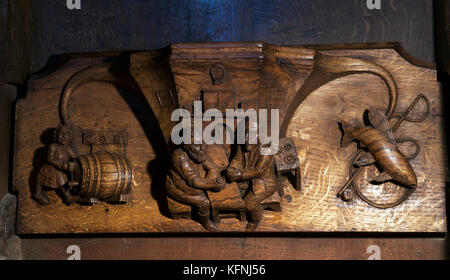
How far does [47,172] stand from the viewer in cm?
183

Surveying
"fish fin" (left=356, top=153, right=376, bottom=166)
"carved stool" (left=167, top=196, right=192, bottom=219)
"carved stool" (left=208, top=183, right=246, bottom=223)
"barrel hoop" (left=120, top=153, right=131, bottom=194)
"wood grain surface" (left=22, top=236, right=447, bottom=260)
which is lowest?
"wood grain surface" (left=22, top=236, right=447, bottom=260)

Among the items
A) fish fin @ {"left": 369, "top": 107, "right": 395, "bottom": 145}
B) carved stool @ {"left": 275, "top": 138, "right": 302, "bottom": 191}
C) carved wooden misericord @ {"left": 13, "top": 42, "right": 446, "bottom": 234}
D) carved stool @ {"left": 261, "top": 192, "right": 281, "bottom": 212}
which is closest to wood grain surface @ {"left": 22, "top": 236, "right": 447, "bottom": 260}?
carved wooden misericord @ {"left": 13, "top": 42, "right": 446, "bottom": 234}

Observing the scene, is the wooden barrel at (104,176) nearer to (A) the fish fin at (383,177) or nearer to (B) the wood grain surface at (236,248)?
(B) the wood grain surface at (236,248)

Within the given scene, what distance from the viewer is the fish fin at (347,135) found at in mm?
1802

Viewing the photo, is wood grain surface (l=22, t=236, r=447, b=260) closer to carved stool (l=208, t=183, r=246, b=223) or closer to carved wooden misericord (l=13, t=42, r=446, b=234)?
carved wooden misericord (l=13, t=42, r=446, b=234)

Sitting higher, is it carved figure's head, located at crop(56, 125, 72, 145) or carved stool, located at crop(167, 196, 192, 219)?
carved figure's head, located at crop(56, 125, 72, 145)

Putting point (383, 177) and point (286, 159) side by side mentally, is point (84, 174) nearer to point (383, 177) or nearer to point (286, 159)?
point (286, 159)

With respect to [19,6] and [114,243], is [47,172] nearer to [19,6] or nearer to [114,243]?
[114,243]

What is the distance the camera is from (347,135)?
1807mm

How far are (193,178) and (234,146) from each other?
0.59 feet

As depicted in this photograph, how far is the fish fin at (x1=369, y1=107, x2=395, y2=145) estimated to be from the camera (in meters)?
1.77

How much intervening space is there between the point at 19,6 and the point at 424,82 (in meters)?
1.57

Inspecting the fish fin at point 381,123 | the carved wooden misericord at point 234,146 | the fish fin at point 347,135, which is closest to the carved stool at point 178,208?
the carved wooden misericord at point 234,146

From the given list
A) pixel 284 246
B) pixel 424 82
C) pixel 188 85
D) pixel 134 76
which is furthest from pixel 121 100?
pixel 424 82
